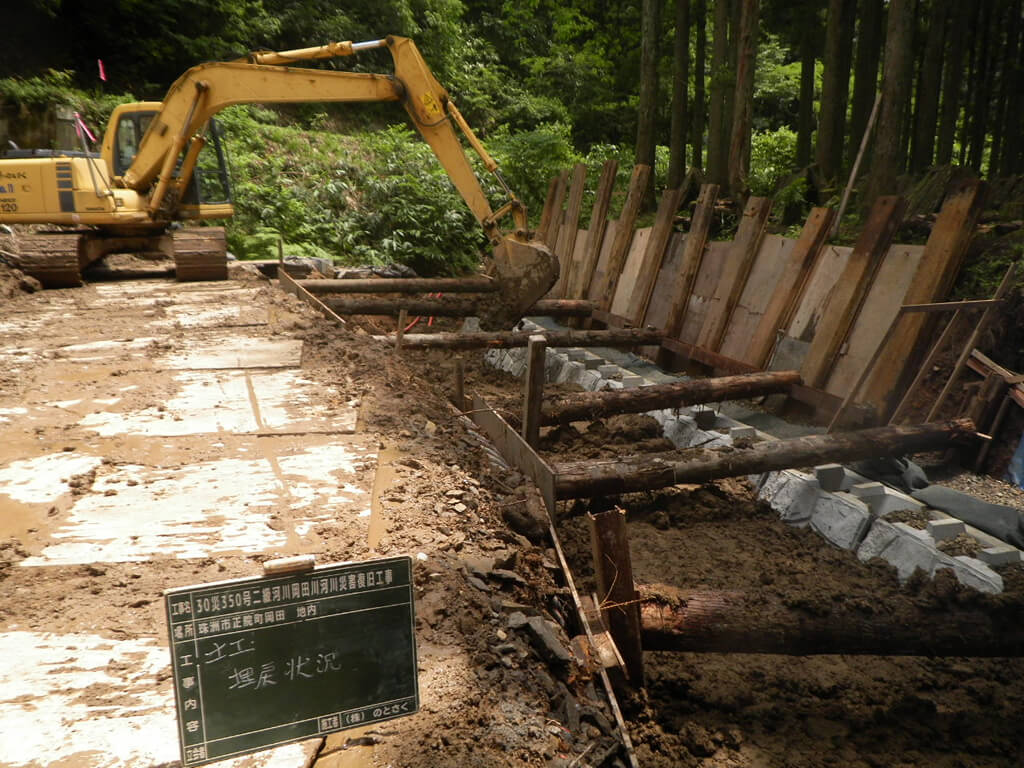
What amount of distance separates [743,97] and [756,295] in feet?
13.5

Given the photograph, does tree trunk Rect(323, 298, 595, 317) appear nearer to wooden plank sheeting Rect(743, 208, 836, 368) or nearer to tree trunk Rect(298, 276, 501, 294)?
tree trunk Rect(298, 276, 501, 294)

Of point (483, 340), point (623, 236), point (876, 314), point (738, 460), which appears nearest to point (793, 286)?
point (876, 314)

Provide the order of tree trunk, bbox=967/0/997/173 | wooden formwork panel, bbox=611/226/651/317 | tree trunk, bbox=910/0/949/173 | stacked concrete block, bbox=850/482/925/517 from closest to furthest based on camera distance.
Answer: stacked concrete block, bbox=850/482/925/517 → wooden formwork panel, bbox=611/226/651/317 → tree trunk, bbox=910/0/949/173 → tree trunk, bbox=967/0/997/173

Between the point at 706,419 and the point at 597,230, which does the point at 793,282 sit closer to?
the point at 706,419

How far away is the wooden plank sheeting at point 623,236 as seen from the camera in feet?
32.4

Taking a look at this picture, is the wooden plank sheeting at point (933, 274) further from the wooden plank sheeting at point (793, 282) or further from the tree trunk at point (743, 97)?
the tree trunk at point (743, 97)

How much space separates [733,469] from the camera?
4.25m

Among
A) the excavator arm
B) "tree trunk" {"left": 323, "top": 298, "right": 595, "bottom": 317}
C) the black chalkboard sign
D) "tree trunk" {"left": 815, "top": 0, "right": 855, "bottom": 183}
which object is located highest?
"tree trunk" {"left": 815, "top": 0, "right": 855, "bottom": 183}

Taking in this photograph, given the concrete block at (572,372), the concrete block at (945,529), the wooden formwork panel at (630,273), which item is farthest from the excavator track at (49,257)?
the concrete block at (945,529)

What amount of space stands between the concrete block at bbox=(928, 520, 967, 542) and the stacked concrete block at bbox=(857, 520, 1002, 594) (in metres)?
0.04

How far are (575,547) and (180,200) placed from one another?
908 centimetres

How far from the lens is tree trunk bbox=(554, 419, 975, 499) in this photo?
3.92 m

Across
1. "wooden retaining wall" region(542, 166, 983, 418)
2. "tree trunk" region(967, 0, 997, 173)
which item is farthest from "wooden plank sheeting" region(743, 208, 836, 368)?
"tree trunk" region(967, 0, 997, 173)

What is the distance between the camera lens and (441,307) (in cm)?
888
